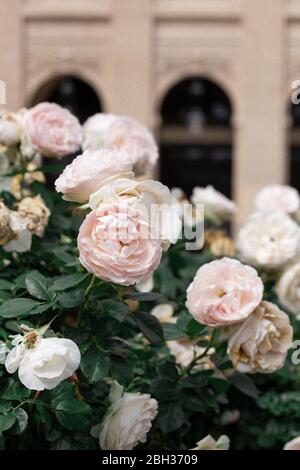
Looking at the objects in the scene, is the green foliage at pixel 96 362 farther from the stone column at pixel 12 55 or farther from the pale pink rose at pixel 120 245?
the stone column at pixel 12 55

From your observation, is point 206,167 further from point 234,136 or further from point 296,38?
point 296,38

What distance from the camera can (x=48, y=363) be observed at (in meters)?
1.29

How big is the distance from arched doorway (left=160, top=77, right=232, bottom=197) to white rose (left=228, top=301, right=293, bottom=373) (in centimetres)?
1576

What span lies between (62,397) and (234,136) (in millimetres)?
15836

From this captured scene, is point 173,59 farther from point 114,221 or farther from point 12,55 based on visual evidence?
point 114,221

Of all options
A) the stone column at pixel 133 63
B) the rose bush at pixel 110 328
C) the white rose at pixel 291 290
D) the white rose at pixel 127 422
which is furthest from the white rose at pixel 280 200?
the stone column at pixel 133 63

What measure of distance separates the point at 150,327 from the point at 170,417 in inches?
8.9

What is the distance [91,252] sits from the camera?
130 centimetres

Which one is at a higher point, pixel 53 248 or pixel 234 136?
pixel 234 136

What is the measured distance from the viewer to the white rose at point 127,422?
1.48 m

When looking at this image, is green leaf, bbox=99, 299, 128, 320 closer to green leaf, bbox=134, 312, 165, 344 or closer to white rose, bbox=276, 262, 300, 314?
green leaf, bbox=134, 312, 165, 344

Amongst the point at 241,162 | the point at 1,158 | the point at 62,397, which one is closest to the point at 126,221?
the point at 62,397

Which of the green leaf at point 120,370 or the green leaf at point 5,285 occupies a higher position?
the green leaf at point 5,285

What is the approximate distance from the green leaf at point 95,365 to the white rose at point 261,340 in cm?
23
